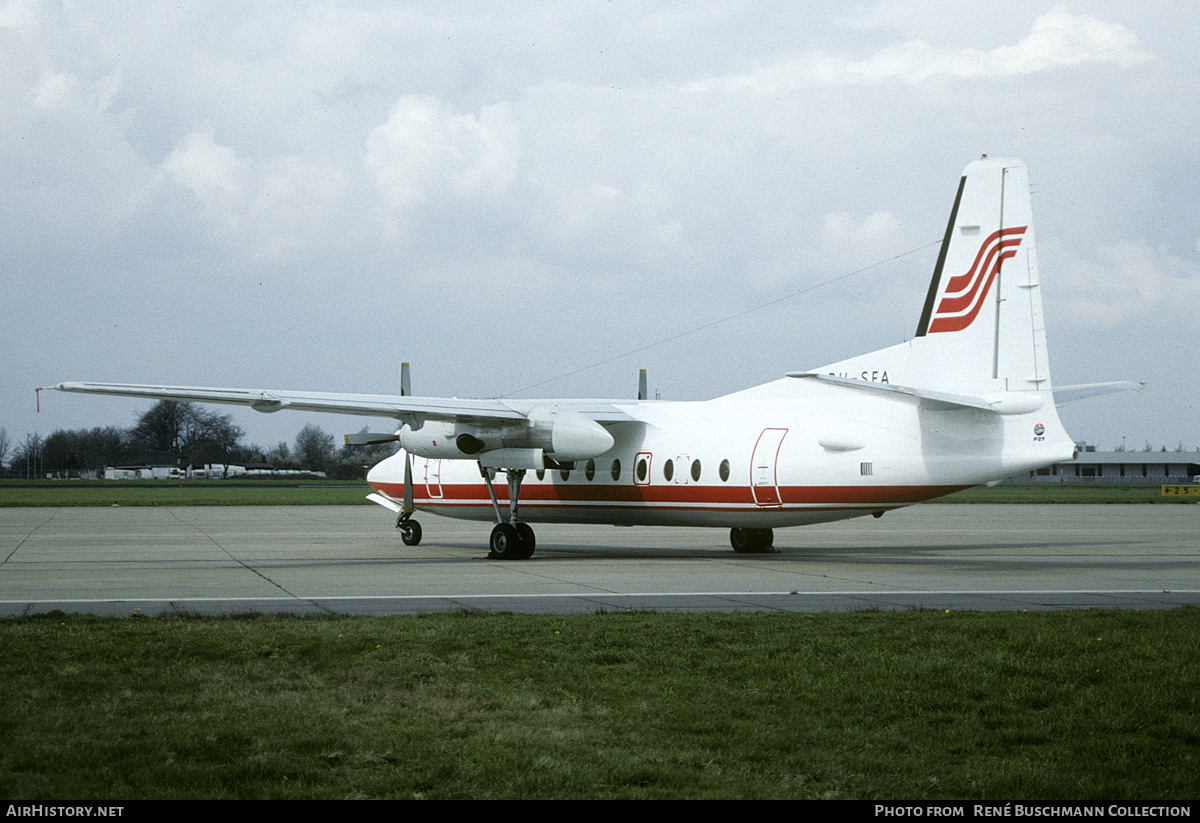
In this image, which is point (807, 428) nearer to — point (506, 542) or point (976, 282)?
point (976, 282)

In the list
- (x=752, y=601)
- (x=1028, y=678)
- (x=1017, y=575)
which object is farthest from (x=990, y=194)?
(x=1028, y=678)

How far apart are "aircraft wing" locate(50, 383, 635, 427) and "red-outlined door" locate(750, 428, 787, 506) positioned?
3619 millimetres

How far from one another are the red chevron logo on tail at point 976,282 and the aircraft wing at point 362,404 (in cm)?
750

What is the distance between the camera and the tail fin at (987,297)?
19.0m

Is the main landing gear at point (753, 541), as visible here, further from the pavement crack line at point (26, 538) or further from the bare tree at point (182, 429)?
the bare tree at point (182, 429)

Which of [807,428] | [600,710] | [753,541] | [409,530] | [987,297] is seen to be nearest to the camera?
[600,710]

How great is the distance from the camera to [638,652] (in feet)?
33.8

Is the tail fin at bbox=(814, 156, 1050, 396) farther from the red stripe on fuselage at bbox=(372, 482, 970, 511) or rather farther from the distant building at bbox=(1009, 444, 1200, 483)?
the distant building at bbox=(1009, 444, 1200, 483)

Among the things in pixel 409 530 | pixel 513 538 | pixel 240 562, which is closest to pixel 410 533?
pixel 409 530

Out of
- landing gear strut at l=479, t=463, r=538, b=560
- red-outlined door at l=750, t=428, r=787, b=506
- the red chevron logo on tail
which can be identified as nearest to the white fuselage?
red-outlined door at l=750, t=428, r=787, b=506

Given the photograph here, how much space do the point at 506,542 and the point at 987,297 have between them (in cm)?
1032

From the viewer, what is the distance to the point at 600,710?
8086 millimetres

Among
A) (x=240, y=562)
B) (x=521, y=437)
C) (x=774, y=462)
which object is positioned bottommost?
(x=240, y=562)

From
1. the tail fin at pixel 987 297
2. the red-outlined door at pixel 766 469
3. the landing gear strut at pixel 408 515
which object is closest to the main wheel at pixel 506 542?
the landing gear strut at pixel 408 515
